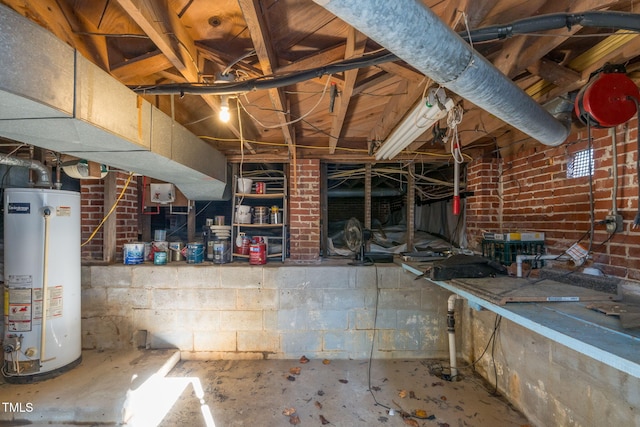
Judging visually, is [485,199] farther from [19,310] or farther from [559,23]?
[19,310]

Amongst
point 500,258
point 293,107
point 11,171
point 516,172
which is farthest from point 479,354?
point 11,171

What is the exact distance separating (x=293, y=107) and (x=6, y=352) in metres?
3.16

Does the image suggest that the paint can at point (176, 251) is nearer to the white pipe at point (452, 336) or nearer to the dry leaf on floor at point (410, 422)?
the dry leaf on floor at point (410, 422)

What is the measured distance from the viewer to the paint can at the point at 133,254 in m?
3.04

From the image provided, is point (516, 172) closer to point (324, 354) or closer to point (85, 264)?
point (324, 354)

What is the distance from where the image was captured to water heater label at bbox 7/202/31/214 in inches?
95.2

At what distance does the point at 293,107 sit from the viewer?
2350 millimetres

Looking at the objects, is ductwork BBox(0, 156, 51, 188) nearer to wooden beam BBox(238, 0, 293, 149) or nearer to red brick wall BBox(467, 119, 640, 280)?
wooden beam BBox(238, 0, 293, 149)

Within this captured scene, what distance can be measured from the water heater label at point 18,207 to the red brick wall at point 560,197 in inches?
173

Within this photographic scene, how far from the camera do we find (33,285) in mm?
2439

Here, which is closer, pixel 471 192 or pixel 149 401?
pixel 149 401

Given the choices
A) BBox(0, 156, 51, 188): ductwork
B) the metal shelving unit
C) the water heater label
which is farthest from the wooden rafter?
BBox(0, 156, 51, 188): ductwork

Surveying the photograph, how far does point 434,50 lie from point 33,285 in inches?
134

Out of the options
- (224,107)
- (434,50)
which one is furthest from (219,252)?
(434,50)
